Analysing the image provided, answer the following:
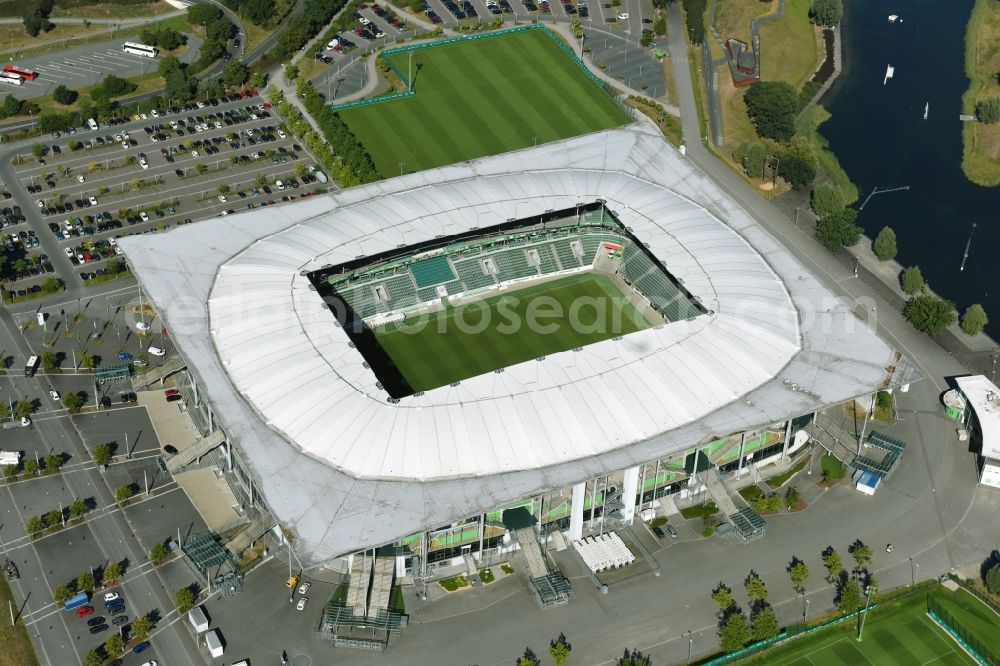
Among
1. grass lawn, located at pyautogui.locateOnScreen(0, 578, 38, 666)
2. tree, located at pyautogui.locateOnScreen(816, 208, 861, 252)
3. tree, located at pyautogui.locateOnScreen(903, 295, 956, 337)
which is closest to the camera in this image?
grass lawn, located at pyautogui.locateOnScreen(0, 578, 38, 666)

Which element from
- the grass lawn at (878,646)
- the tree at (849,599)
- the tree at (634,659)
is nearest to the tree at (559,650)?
the tree at (634,659)

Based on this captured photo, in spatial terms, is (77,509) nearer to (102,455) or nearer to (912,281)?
(102,455)

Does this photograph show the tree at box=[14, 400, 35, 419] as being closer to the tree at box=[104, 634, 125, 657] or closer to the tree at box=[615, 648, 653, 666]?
the tree at box=[104, 634, 125, 657]

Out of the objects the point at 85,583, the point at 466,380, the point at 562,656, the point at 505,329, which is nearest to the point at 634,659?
the point at 562,656

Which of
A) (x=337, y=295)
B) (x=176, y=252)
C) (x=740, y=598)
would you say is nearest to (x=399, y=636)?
(x=740, y=598)

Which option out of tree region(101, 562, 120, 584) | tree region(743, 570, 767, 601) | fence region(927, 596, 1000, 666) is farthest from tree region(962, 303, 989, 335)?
tree region(101, 562, 120, 584)

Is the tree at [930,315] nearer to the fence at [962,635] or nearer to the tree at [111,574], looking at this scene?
the fence at [962,635]

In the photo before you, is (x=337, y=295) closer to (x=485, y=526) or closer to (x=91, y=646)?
(x=485, y=526)
